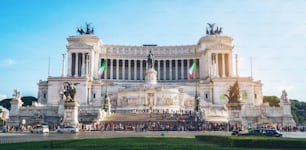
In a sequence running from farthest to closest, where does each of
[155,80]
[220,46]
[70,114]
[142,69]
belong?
1. [142,69]
2. [220,46]
3. [155,80]
4. [70,114]

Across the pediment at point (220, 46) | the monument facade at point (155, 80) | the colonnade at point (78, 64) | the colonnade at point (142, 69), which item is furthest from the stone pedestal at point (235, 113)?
the colonnade at point (142, 69)

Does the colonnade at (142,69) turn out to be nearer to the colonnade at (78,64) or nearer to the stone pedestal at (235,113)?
the colonnade at (78,64)

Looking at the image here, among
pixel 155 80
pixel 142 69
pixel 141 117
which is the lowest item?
pixel 141 117

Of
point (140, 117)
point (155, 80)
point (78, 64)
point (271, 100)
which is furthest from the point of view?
point (271, 100)

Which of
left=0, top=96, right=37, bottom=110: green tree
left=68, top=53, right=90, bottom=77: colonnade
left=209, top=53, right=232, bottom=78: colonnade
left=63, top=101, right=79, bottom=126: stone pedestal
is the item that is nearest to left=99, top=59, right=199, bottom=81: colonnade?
Answer: left=68, top=53, right=90, bottom=77: colonnade

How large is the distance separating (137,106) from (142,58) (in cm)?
3683

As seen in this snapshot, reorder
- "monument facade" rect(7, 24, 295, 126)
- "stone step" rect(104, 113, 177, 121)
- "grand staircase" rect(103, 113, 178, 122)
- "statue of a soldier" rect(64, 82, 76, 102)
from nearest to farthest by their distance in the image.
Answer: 1. "statue of a soldier" rect(64, 82, 76, 102)
2. "grand staircase" rect(103, 113, 178, 122)
3. "stone step" rect(104, 113, 177, 121)
4. "monument facade" rect(7, 24, 295, 126)

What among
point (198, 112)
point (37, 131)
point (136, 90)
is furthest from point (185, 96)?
point (37, 131)

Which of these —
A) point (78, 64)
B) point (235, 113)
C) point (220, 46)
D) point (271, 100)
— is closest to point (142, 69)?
point (78, 64)

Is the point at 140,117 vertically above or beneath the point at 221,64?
beneath

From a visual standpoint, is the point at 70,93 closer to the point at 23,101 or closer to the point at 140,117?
the point at 140,117

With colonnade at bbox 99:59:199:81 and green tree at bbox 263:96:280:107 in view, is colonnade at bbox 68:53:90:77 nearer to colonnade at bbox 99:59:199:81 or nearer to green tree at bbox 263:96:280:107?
colonnade at bbox 99:59:199:81

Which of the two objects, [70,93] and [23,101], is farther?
[23,101]

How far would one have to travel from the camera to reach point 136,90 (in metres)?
77.6
